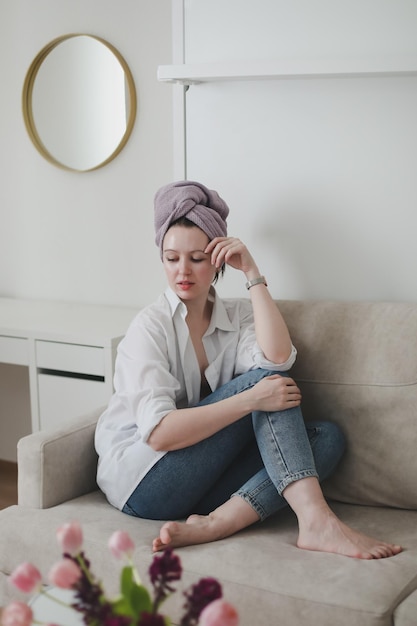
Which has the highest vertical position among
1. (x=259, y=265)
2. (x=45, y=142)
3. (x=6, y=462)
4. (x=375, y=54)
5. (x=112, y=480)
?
(x=375, y=54)

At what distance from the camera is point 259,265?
243 cm

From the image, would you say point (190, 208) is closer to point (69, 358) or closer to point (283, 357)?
point (283, 357)

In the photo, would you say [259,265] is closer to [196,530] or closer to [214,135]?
[214,135]

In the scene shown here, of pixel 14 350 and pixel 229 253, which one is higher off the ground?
pixel 229 253

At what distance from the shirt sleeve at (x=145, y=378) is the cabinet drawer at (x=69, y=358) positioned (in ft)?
1.71

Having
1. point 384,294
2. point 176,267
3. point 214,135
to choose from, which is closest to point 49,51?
point 214,135

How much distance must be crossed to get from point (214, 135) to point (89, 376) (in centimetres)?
90

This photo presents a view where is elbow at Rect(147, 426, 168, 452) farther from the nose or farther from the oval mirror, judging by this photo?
the oval mirror

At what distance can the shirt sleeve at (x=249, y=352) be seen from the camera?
2064 mm

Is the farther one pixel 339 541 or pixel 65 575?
pixel 339 541

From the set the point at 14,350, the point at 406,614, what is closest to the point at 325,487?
the point at 406,614

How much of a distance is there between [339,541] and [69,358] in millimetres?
1143

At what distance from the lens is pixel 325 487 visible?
2135 millimetres

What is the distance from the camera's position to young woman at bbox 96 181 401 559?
1904mm
